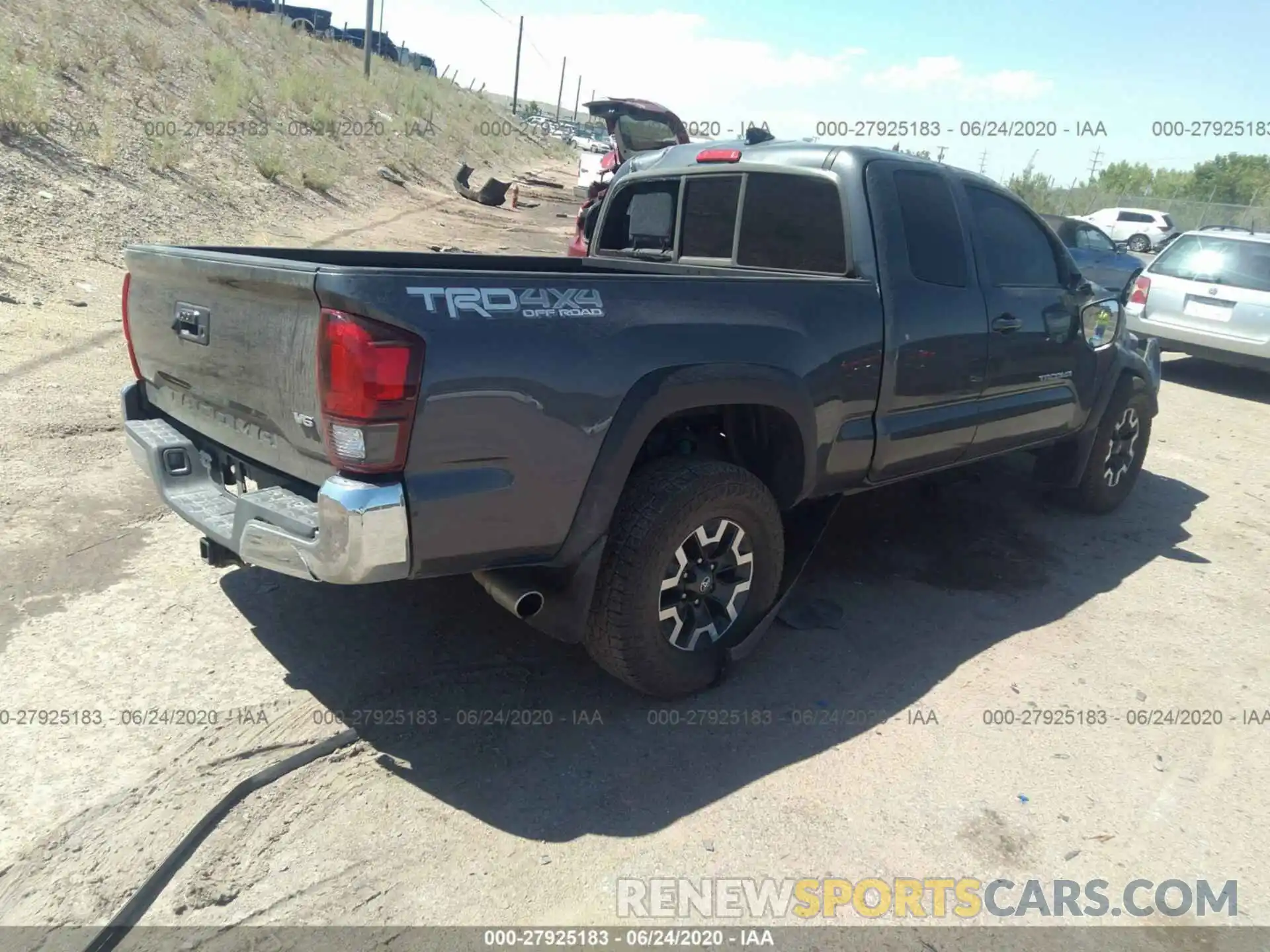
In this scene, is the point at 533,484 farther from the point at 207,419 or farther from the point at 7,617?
the point at 7,617

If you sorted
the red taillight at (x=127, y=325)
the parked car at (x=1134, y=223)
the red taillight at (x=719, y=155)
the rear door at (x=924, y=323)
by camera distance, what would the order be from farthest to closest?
the parked car at (x=1134, y=223)
the red taillight at (x=719, y=155)
the rear door at (x=924, y=323)
the red taillight at (x=127, y=325)

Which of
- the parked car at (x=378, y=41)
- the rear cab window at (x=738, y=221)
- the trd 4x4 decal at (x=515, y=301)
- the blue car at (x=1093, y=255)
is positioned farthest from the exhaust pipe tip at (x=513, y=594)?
the parked car at (x=378, y=41)

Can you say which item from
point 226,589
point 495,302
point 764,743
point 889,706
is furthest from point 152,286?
point 889,706

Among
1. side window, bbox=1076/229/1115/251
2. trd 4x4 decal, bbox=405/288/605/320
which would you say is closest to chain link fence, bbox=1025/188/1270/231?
side window, bbox=1076/229/1115/251

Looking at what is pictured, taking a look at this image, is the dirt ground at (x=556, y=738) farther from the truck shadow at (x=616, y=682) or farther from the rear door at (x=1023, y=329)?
the rear door at (x=1023, y=329)

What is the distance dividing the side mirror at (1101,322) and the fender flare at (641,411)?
9.25 ft

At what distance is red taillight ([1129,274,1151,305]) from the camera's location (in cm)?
1038

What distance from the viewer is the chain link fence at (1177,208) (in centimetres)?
3162

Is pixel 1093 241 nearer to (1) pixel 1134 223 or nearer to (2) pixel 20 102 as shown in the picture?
(2) pixel 20 102

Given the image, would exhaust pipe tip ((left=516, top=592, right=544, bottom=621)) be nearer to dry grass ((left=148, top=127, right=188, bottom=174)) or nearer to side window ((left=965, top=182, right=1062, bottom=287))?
side window ((left=965, top=182, right=1062, bottom=287))

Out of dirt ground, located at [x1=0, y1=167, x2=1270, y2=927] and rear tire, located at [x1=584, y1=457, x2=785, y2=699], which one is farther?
rear tire, located at [x1=584, y1=457, x2=785, y2=699]

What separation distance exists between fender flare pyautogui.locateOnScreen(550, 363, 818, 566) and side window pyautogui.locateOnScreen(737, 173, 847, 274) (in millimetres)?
969

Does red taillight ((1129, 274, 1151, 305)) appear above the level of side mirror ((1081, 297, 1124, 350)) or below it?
above

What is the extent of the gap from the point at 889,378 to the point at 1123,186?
59.7 metres
